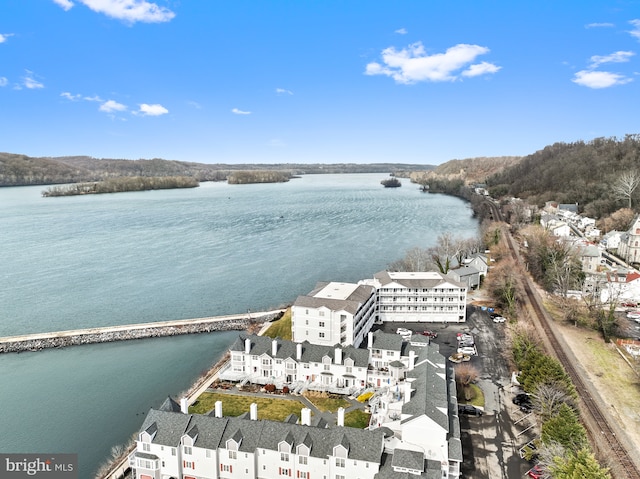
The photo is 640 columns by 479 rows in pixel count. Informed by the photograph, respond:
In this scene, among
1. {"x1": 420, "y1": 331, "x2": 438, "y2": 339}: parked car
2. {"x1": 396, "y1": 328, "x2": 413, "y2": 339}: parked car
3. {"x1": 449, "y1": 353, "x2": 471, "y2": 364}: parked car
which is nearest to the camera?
{"x1": 449, "y1": 353, "x2": 471, "y2": 364}: parked car

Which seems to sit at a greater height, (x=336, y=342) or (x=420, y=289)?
(x=420, y=289)

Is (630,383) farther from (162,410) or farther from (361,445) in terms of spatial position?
(162,410)

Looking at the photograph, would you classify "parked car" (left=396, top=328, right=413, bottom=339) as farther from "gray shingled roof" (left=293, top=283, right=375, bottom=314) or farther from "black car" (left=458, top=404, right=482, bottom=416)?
"black car" (left=458, top=404, right=482, bottom=416)

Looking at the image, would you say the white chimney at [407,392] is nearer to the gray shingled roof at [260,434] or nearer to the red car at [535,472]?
the gray shingled roof at [260,434]

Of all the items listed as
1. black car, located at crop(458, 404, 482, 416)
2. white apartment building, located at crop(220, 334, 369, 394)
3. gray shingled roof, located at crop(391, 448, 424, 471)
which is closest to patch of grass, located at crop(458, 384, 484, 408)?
black car, located at crop(458, 404, 482, 416)

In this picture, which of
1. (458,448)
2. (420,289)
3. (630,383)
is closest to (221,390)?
(458,448)

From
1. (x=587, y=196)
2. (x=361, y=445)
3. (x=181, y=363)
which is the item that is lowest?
(x=181, y=363)

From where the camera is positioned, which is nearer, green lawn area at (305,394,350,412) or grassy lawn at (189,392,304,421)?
grassy lawn at (189,392,304,421)
